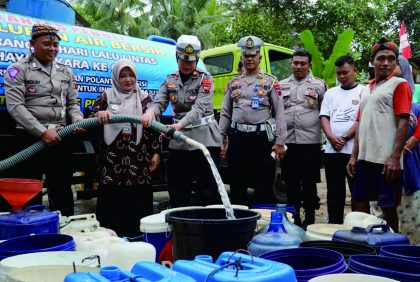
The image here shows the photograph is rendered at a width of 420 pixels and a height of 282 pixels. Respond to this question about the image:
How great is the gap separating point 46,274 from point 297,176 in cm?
327

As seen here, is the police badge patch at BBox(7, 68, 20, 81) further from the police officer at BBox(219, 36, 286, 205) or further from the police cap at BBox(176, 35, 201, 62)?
Answer: the police officer at BBox(219, 36, 286, 205)

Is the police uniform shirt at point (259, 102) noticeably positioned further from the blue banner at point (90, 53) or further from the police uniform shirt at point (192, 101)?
the blue banner at point (90, 53)

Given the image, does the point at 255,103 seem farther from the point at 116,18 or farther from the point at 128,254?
the point at 116,18

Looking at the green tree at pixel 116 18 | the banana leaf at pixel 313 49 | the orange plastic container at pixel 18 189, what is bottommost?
the orange plastic container at pixel 18 189

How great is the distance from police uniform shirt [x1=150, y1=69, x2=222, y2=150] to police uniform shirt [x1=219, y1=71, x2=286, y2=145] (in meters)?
0.35

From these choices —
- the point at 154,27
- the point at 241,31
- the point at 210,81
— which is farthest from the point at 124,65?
the point at 154,27

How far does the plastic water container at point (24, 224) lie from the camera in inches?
98.9

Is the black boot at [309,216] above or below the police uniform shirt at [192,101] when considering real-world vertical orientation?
below

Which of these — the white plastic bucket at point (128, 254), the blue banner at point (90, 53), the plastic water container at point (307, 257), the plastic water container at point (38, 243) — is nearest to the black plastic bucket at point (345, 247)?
the plastic water container at point (307, 257)

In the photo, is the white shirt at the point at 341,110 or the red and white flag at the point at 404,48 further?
the red and white flag at the point at 404,48

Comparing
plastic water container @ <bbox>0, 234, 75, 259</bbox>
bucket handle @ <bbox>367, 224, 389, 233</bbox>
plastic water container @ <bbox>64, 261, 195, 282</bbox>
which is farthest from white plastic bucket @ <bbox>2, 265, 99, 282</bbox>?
bucket handle @ <bbox>367, 224, 389, 233</bbox>

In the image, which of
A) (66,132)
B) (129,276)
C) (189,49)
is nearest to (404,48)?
(189,49)

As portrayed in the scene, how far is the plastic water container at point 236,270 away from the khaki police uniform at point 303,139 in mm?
3055

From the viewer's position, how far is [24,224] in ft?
8.21
